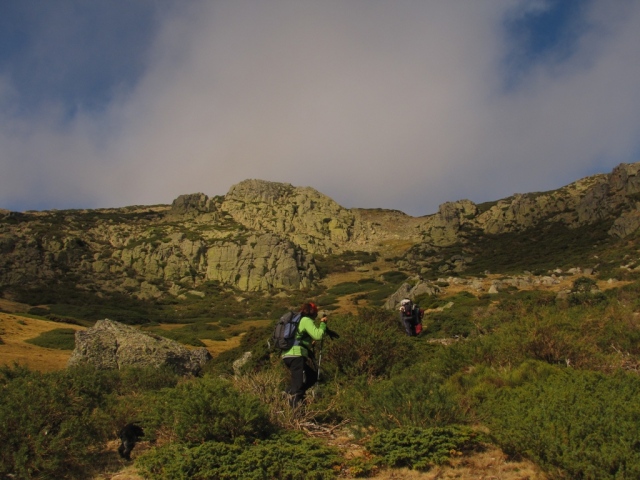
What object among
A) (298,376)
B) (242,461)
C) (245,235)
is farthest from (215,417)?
(245,235)

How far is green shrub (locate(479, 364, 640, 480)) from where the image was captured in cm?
374

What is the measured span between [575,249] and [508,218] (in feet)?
99.0

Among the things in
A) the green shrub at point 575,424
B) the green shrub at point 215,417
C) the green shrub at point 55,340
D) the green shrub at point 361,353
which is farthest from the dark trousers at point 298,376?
the green shrub at point 55,340

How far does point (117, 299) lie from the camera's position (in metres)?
63.8

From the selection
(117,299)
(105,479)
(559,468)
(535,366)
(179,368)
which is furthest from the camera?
(117,299)

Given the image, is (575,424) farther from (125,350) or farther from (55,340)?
(55,340)

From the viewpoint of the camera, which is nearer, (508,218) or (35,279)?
(35,279)

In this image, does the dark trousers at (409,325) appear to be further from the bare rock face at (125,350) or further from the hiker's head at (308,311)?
the hiker's head at (308,311)

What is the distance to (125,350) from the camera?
59.2 feet

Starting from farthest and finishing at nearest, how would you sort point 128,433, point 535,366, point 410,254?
point 410,254 < point 535,366 < point 128,433

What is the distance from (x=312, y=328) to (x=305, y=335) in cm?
22

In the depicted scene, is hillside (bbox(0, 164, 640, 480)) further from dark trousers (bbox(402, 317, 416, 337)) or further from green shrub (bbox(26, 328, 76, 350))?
dark trousers (bbox(402, 317, 416, 337))

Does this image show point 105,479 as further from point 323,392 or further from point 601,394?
point 601,394

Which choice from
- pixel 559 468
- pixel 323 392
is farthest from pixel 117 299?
pixel 559 468
